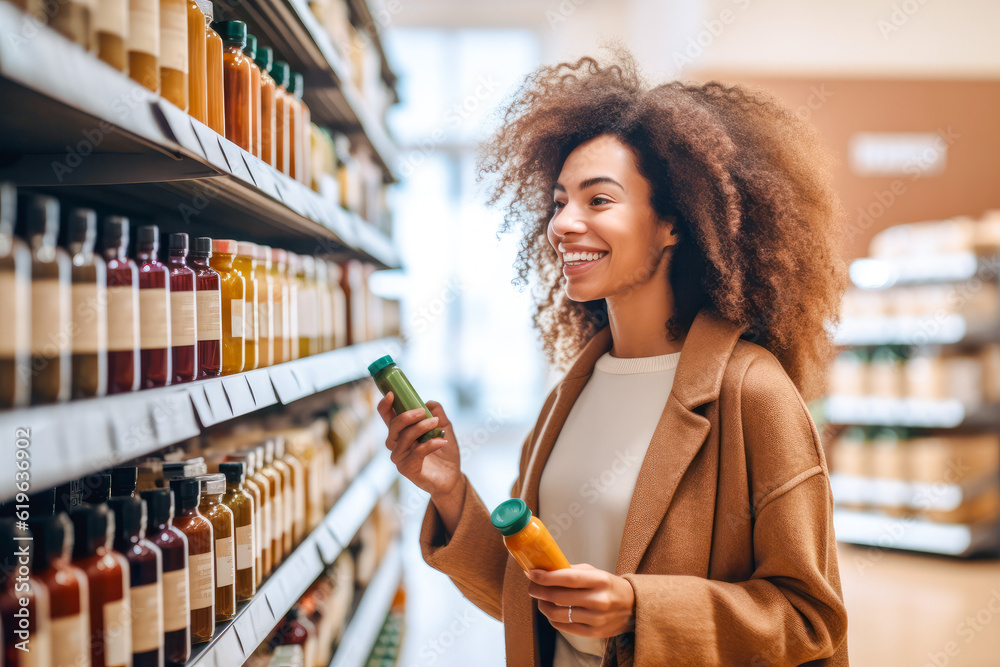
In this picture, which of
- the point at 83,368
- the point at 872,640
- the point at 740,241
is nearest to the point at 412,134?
the point at 872,640

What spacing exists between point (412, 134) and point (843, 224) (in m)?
6.41

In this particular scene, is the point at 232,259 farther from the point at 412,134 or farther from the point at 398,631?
the point at 412,134

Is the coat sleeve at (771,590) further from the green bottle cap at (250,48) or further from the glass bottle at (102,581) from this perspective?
the green bottle cap at (250,48)

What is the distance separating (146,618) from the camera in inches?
36.0

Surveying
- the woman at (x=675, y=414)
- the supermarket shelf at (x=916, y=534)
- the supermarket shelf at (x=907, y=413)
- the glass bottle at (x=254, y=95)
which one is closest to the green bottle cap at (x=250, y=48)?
the glass bottle at (x=254, y=95)

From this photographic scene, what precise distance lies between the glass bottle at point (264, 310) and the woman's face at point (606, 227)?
23.2 inches

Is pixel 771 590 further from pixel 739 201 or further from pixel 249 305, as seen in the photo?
pixel 249 305

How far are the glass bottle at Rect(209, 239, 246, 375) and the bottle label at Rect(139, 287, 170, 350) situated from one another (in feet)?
0.96

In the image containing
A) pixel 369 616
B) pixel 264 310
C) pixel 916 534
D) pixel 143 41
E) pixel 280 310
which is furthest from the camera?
pixel 916 534

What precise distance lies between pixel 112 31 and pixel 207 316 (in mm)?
439

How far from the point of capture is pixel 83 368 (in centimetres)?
79

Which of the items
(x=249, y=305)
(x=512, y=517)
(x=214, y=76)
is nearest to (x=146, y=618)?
(x=512, y=517)

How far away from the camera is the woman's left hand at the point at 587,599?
3.31ft

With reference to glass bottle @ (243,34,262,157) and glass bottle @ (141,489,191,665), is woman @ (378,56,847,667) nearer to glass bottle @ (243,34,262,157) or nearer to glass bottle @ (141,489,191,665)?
glass bottle @ (141,489,191,665)
